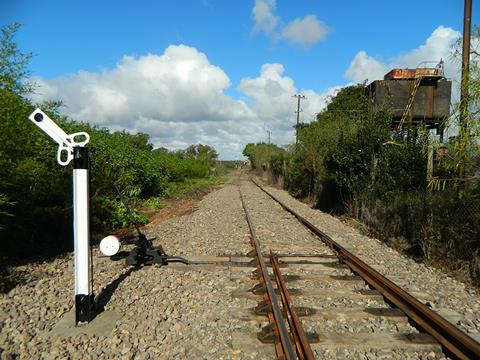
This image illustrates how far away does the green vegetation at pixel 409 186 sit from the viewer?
631 cm

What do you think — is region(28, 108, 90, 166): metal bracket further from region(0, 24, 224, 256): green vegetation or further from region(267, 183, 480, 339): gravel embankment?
region(267, 183, 480, 339): gravel embankment

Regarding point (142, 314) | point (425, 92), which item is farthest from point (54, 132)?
point (425, 92)

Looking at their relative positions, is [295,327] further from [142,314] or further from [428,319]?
[142,314]

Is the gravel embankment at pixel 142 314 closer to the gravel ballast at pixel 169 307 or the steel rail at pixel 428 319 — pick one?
the gravel ballast at pixel 169 307

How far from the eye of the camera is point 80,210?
Result: 441 centimetres

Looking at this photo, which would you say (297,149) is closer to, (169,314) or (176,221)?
(176,221)

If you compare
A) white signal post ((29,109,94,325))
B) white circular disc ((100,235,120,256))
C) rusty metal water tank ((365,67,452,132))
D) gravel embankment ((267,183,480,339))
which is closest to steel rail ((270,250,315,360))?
gravel embankment ((267,183,480,339))

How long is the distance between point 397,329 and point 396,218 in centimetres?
633

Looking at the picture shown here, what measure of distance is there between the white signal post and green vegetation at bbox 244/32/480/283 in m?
4.92

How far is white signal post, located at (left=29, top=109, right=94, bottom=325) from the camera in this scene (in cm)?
435

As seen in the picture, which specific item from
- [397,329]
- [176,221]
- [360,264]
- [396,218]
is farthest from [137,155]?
[397,329]

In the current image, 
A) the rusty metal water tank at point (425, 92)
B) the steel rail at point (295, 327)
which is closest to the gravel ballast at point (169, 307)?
the steel rail at point (295, 327)

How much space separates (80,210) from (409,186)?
935 centimetres

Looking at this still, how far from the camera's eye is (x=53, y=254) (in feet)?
24.5
